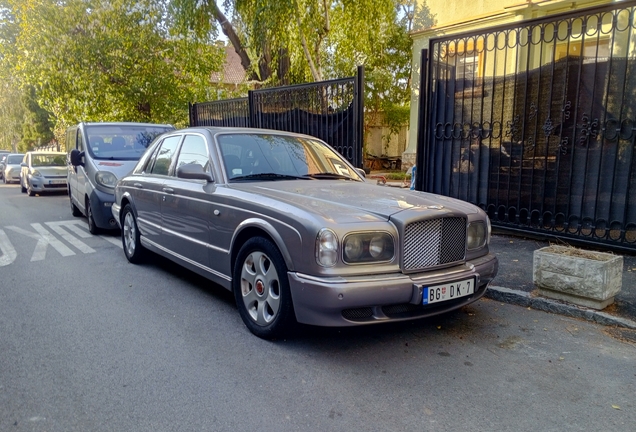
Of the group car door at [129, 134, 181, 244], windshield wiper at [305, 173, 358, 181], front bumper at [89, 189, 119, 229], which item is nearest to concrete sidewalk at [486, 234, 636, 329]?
windshield wiper at [305, 173, 358, 181]

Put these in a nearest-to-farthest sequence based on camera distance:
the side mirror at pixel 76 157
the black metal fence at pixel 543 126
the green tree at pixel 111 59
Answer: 1. the black metal fence at pixel 543 126
2. the side mirror at pixel 76 157
3. the green tree at pixel 111 59

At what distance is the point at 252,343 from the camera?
3.93 metres

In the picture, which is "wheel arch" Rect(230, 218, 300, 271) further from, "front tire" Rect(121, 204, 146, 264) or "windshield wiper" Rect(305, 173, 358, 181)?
"front tire" Rect(121, 204, 146, 264)

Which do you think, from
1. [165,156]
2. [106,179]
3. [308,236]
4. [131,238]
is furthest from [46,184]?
[308,236]

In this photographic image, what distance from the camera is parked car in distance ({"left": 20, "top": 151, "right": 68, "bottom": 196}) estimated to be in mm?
16562

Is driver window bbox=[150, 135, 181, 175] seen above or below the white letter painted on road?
above

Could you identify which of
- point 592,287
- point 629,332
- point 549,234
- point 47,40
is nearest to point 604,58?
point 549,234

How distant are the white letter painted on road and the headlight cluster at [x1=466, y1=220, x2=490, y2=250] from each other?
5844 mm

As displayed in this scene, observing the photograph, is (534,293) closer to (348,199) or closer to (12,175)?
(348,199)

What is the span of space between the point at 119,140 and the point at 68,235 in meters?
2.01

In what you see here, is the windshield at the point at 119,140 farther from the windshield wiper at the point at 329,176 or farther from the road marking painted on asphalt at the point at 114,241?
Answer: the windshield wiper at the point at 329,176

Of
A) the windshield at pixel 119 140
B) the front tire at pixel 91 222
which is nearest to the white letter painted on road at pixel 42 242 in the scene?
the front tire at pixel 91 222

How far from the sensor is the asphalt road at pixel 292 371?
285 centimetres

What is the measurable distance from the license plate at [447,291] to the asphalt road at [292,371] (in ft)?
1.44
